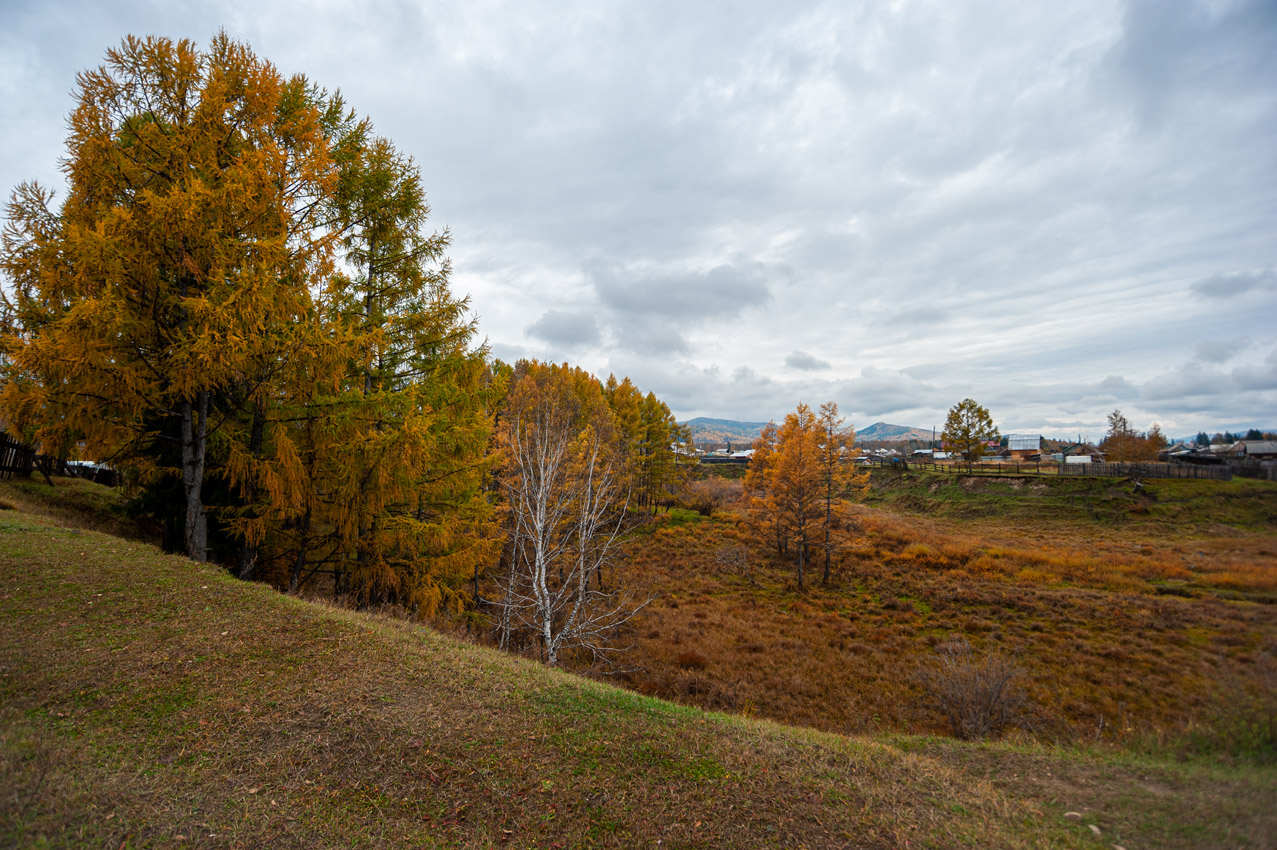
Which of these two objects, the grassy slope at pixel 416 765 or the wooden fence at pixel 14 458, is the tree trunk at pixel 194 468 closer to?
the grassy slope at pixel 416 765

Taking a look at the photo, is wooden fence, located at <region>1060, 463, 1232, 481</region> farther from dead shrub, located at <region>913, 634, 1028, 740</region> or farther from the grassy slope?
dead shrub, located at <region>913, 634, 1028, 740</region>

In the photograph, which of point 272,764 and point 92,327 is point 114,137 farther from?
point 272,764

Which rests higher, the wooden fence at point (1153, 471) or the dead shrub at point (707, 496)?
the wooden fence at point (1153, 471)

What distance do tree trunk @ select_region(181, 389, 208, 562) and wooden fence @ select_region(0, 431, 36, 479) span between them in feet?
36.5

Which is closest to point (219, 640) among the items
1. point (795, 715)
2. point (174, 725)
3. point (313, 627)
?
point (313, 627)

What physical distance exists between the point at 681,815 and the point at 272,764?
391 cm

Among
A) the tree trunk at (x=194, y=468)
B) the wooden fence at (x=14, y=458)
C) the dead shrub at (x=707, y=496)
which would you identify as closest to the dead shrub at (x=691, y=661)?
the tree trunk at (x=194, y=468)

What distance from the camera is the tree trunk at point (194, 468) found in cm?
860

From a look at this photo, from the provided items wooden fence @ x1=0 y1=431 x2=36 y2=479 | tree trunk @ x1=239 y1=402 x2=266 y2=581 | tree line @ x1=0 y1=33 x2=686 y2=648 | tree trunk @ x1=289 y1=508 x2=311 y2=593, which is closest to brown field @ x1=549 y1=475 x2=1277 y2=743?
tree line @ x1=0 y1=33 x2=686 y2=648

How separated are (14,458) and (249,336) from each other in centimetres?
1472

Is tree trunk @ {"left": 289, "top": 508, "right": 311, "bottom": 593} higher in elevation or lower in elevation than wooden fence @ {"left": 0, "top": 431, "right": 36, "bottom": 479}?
lower

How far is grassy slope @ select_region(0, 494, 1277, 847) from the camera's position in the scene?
Result: 137 inches

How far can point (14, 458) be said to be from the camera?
14.1 metres

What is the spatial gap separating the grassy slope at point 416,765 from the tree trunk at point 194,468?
6.63ft
